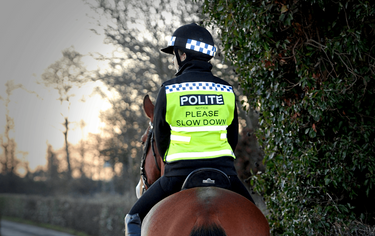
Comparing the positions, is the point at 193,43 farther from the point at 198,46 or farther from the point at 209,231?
the point at 209,231

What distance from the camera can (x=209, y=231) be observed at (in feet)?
6.34

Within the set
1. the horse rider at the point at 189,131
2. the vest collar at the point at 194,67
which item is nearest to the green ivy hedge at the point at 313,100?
the vest collar at the point at 194,67

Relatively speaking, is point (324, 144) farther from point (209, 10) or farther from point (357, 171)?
point (209, 10)

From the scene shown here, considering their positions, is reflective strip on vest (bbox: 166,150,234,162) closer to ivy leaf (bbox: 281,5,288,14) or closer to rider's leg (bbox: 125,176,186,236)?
rider's leg (bbox: 125,176,186,236)

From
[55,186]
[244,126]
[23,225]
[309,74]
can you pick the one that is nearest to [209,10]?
[309,74]

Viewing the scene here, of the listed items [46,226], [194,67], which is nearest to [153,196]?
[194,67]

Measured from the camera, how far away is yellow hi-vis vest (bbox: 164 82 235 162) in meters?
2.42

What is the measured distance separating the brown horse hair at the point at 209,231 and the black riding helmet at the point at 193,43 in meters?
1.37

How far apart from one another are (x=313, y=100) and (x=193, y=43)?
182 cm

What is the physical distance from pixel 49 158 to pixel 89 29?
13.7 meters

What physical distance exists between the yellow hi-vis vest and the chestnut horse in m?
0.31

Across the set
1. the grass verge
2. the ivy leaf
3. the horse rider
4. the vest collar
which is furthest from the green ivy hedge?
the grass verge

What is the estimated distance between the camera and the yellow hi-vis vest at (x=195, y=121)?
2424 mm

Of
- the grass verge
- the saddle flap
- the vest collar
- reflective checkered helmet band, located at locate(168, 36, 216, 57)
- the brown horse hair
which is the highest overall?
reflective checkered helmet band, located at locate(168, 36, 216, 57)
